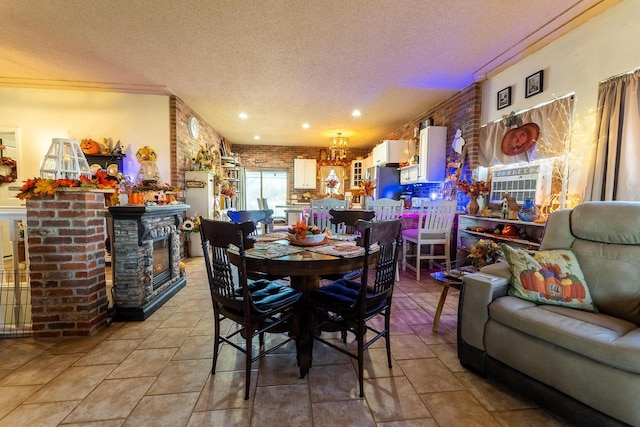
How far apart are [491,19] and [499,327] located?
254cm

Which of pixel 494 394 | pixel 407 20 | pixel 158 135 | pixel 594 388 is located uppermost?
pixel 407 20

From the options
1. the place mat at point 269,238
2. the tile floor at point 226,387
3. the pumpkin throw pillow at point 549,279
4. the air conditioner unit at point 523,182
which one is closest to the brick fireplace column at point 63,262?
the tile floor at point 226,387

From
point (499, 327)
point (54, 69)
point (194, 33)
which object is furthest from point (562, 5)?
point (54, 69)

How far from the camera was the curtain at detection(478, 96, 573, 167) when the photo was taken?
2.55 metres

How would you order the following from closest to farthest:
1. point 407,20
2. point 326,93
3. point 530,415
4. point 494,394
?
point 530,415 → point 494,394 → point 407,20 → point 326,93

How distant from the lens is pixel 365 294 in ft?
4.95

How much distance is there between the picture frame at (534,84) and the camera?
9.05 ft

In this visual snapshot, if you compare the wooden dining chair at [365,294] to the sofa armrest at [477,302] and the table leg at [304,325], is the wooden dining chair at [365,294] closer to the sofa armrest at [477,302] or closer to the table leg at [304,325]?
the table leg at [304,325]

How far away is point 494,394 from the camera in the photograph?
1.50 metres

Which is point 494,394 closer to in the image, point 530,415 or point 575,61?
point 530,415

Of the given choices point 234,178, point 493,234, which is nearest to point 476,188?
point 493,234

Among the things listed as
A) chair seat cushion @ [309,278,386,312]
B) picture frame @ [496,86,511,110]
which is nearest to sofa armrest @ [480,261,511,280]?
chair seat cushion @ [309,278,386,312]

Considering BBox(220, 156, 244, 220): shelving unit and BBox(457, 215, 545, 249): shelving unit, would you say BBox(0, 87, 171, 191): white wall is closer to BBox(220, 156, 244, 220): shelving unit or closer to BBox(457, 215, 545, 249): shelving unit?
BBox(220, 156, 244, 220): shelving unit

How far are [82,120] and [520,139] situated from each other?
6.02 meters
